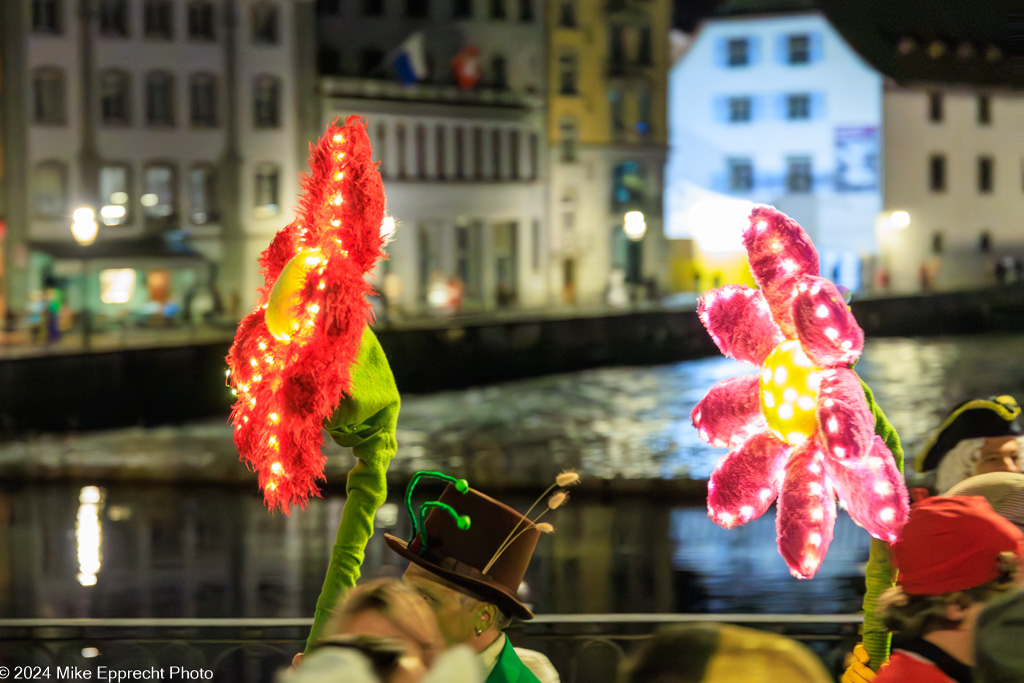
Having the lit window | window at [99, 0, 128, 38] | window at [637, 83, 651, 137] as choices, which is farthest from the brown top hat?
window at [637, 83, 651, 137]

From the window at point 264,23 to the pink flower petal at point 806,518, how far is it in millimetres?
38222

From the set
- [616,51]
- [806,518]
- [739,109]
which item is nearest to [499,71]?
[616,51]

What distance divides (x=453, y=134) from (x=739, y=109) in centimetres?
1242

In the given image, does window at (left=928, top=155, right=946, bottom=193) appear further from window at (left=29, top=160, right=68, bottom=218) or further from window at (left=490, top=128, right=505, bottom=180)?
window at (left=29, top=160, right=68, bottom=218)

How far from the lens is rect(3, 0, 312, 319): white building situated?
116ft

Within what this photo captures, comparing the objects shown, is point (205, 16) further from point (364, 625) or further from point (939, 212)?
point (364, 625)

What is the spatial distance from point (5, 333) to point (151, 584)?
80.9 feet

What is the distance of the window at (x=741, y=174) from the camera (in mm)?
50812

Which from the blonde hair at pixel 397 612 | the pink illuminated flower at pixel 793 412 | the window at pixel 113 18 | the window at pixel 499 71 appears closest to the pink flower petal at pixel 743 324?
the pink illuminated flower at pixel 793 412

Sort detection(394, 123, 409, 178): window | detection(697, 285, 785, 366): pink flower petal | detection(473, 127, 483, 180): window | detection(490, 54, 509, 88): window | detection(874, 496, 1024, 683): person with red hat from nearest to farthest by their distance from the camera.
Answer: detection(874, 496, 1024, 683): person with red hat
detection(697, 285, 785, 366): pink flower petal
detection(394, 123, 409, 178): window
detection(473, 127, 483, 180): window
detection(490, 54, 509, 88): window

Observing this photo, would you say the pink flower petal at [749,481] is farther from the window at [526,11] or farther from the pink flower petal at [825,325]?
the window at [526,11]

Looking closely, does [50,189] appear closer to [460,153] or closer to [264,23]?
[264,23]

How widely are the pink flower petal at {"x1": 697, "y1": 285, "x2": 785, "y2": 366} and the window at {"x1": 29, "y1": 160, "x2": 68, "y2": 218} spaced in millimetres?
34559

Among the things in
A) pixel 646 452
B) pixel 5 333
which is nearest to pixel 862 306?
pixel 646 452
